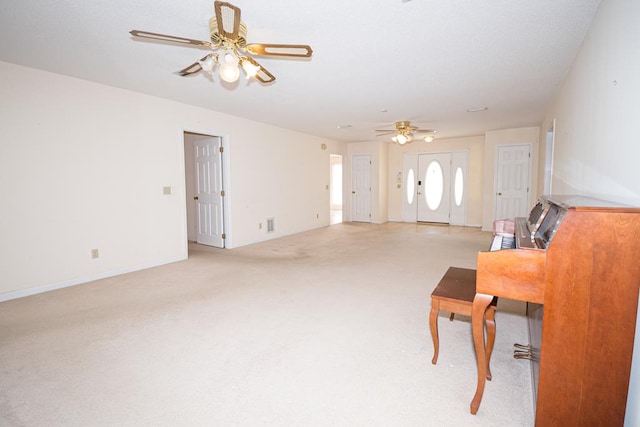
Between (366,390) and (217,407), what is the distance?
0.84 meters

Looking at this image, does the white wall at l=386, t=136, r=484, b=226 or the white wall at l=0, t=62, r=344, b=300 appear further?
the white wall at l=386, t=136, r=484, b=226

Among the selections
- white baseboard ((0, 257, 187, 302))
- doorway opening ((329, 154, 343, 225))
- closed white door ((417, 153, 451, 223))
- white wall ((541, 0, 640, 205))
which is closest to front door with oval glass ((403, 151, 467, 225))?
closed white door ((417, 153, 451, 223))

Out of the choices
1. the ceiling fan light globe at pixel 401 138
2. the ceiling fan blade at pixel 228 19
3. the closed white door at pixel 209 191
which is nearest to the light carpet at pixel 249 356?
the closed white door at pixel 209 191

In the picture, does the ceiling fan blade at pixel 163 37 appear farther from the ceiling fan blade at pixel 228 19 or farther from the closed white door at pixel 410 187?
the closed white door at pixel 410 187

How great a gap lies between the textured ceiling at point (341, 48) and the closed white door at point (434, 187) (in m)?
3.81

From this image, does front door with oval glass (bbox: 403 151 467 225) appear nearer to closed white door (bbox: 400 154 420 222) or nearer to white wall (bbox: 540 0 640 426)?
closed white door (bbox: 400 154 420 222)

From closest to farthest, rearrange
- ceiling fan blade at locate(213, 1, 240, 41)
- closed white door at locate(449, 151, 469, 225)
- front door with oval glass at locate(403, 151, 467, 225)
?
1. ceiling fan blade at locate(213, 1, 240, 41)
2. closed white door at locate(449, 151, 469, 225)
3. front door with oval glass at locate(403, 151, 467, 225)

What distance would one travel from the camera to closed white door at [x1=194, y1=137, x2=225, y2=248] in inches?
226

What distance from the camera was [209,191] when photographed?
595 cm

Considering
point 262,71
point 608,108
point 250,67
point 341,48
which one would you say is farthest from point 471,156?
point 250,67

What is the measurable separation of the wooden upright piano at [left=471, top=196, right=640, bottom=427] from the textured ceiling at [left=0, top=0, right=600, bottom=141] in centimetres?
170

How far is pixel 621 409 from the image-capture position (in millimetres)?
1296

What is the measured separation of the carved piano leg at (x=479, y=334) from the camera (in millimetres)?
1602

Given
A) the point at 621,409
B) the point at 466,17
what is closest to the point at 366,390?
the point at 621,409
